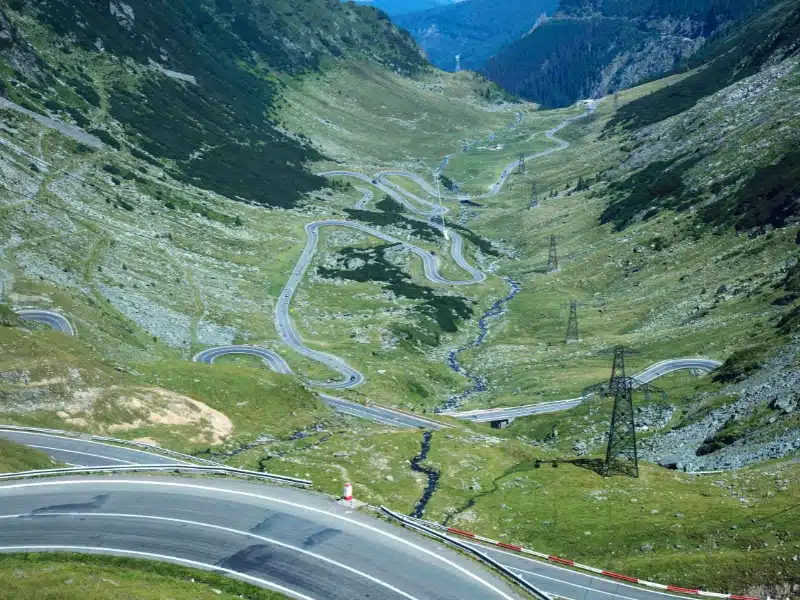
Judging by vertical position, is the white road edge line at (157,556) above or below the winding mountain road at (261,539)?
below

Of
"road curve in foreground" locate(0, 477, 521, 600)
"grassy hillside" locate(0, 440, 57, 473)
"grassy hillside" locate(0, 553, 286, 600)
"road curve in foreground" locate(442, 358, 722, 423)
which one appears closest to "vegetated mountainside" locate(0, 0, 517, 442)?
"grassy hillside" locate(0, 440, 57, 473)

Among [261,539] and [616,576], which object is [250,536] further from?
[616,576]

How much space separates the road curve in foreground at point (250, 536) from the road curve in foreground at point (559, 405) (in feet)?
207

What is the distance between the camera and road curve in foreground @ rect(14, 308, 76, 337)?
4003 inches

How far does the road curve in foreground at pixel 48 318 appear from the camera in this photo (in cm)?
10169

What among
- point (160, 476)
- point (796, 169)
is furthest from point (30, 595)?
point (796, 169)

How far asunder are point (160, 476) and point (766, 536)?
4144 cm

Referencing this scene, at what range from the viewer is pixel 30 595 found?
117 ft

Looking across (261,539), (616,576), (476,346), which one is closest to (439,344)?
(476,346)

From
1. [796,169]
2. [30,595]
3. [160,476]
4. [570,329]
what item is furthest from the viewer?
[796,169]

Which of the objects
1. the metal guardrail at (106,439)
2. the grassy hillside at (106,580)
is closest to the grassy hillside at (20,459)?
the metal guardrail at (106,439)

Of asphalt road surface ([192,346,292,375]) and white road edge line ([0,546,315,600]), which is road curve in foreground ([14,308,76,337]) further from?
white road edge line ([0,546,315,600])

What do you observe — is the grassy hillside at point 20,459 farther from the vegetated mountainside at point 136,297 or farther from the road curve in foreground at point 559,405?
the road curve in foreground at point 559,405

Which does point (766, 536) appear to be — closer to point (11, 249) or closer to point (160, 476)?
point (160, 476)
